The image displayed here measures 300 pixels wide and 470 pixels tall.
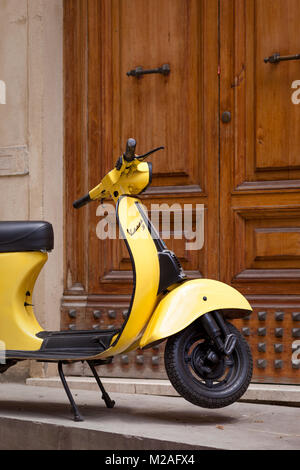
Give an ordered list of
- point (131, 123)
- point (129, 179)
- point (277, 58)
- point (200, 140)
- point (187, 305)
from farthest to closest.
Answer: point (131, 123), point (200, 140), point (277, 58), point (129, 179), point (187, 305)

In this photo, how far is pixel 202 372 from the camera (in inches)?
116

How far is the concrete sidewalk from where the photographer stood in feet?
8.89

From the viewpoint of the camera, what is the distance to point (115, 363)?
4.10m

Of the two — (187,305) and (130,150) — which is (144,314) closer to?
(187,305)

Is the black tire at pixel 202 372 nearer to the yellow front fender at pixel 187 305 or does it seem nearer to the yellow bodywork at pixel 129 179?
the yellow front fender at pixel 187 305

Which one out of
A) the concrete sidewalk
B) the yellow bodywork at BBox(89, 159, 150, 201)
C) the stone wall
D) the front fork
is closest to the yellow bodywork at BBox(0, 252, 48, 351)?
the concrete sidewalk

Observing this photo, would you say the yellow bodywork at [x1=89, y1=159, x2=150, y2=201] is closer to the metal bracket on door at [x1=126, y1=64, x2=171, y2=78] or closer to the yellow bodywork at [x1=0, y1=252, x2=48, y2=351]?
the yellow bodywork at [x1=0, y1=252, x2=48, y2=351]

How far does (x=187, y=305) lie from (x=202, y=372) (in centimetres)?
28

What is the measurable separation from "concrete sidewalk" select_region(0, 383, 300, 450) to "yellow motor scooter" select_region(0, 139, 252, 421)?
138 millimetres

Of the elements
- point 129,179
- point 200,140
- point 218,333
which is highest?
point 200,140

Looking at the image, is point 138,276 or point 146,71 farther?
point 146,71

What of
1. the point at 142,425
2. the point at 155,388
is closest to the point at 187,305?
the point at 142,425

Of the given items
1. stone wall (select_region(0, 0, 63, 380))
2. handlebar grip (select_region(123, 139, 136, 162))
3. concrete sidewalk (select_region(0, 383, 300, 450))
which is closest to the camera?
concrete sidewalk (select_region(0, 383, 300, 450))

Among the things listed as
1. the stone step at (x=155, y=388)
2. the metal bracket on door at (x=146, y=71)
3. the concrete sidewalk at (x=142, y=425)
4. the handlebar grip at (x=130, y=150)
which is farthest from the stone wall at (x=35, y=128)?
the handlebar grip at (x=130, y=150)
